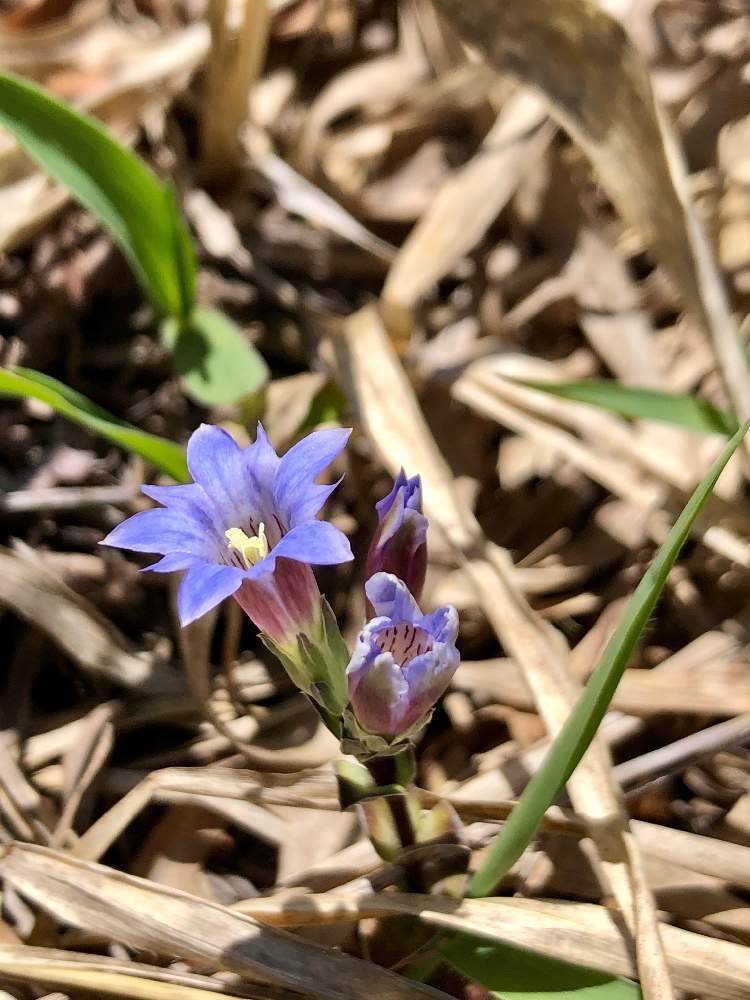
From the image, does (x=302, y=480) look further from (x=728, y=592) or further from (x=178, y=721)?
(x=728, y=592)

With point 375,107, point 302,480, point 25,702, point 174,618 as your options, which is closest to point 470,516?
point 174,618

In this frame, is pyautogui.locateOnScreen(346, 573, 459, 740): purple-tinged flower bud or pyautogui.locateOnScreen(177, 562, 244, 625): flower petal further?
pyautogui.locateOnScreen(346, 573, 459, 740): purple-tinged flower bud

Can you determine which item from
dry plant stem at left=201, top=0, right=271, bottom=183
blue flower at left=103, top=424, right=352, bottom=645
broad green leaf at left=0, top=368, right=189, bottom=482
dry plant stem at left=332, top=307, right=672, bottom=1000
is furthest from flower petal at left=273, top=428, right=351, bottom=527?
dry plant stem at left=201, top=0, right=271, bottom=183

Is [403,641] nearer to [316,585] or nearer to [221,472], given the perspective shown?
[316,585]

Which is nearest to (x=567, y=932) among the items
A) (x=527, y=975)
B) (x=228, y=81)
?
(x=527, y=975)

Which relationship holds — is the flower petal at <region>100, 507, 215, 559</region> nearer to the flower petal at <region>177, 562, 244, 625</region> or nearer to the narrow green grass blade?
the flower petal at <region>177, 562, 244, 625</region>
